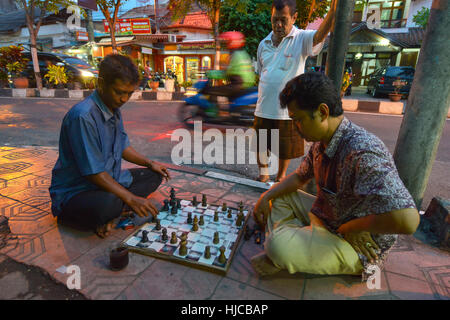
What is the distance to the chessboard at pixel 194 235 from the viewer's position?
2027 mm

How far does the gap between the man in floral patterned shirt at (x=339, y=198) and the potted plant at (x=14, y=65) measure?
609 inches

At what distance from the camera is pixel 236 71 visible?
622 cm

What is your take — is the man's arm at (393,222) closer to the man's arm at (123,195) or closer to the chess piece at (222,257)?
the chess piece at (222,257)

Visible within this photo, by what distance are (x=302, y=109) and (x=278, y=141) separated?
149 centimetres

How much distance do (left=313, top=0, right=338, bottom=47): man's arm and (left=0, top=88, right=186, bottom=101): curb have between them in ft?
34.7

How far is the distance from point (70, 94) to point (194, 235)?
12497mm

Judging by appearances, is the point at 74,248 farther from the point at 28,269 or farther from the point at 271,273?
the point at 271,273

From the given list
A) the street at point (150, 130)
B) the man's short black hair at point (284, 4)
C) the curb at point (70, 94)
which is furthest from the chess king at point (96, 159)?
the curb at point (70, 94)

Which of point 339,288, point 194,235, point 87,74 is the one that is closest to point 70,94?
point 87,74

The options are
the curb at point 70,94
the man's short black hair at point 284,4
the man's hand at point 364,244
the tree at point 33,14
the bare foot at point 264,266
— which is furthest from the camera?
the curb at point 70,94

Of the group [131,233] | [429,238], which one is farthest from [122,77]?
[429,238]

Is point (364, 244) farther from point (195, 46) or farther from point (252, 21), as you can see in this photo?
point (195, 46)

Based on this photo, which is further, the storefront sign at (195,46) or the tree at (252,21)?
the storefront sign at (195,46)
